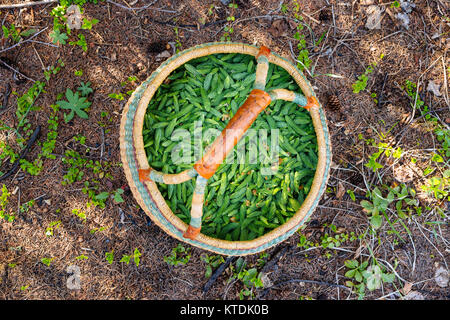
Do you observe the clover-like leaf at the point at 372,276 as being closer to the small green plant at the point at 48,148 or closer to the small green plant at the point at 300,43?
the small green plant at the point at 300,43

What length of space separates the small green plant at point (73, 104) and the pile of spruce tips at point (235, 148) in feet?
1.58

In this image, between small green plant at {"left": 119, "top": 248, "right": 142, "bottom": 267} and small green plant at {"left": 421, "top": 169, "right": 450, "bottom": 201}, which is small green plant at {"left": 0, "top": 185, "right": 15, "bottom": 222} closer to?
small green plant at {"left": 119, "top": 248, "right": 142, "bottom": 267}

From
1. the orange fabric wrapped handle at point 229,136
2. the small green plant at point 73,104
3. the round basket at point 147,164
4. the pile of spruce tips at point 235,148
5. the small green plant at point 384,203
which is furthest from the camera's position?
the small green plant at point 384,203

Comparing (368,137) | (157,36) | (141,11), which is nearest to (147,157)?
(157,36)

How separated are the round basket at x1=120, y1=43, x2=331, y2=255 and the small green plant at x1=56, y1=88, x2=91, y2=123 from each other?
0.45 m

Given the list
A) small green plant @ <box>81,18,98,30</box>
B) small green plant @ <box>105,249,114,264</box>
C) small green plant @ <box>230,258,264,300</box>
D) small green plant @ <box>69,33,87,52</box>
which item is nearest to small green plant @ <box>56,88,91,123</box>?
small green plant @ <box>69,33,87,52</box>

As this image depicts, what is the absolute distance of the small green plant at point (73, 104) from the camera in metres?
2.18

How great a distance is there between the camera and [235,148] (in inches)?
81.1

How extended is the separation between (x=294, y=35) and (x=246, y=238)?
1446mm

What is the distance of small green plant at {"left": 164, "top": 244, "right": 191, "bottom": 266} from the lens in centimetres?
225

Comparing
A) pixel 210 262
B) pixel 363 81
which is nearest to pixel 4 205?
pixel 210 262

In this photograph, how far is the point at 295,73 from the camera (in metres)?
2.04

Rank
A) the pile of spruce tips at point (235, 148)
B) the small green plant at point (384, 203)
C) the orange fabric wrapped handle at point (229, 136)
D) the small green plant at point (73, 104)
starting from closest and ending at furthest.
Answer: the orange fabric wrapped handle at point (229, 136)
the pile of spruce tips at point (235, 148)
the small green plant at point (73, 104)
the small green plant at point (384, 203)

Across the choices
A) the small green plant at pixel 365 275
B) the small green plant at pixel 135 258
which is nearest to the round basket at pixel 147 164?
the small green plant at pixel 135 258
